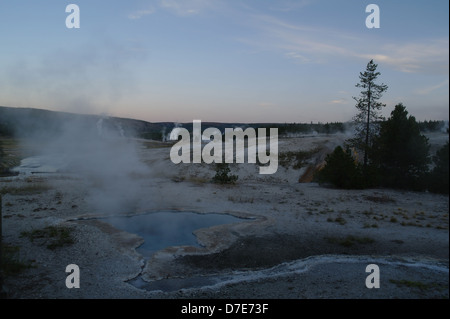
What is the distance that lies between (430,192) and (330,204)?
745 cm

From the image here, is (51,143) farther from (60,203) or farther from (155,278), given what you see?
(155,278)

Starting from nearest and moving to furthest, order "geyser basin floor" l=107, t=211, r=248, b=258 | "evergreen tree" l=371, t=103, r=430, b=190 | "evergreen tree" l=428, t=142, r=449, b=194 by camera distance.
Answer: "evergreen tree" l=428, t=142, r=449, b=194, "geyser basin floor" l=107, t=211, r=248, b=258, "evergreen tree" l=371, t=103, r=430, b=190

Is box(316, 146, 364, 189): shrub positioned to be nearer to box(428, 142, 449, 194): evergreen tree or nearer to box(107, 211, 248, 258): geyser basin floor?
box(107, 211, 248, 258): geyser basin floor

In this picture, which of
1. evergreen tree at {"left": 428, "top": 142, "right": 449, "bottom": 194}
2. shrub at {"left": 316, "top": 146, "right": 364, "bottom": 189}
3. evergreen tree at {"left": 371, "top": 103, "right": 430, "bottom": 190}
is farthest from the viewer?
shrub at {"left": 316, "top": 146, "right": 364, "bottom": 189}

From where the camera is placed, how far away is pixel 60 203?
683 inches

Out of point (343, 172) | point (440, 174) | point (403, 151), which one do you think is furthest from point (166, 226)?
point (343, 172)

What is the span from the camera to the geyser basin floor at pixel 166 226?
39.0ft

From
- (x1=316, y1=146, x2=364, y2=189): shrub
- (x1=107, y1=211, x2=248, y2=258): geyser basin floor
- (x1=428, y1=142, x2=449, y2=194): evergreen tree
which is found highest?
(x1=428, y1=142, x2=449, y2=194): evergreen tree

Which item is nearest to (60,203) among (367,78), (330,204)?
(330,204)

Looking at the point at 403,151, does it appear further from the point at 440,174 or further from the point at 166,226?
the point at 166,226

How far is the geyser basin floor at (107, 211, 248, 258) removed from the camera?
1190 centimetres

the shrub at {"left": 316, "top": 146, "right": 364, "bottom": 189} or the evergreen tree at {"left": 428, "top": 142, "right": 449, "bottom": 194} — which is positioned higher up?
the evergreen tree at {"left": 428, "top": 142, "right": 449, "bottom": 194}

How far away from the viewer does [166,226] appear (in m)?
14.0

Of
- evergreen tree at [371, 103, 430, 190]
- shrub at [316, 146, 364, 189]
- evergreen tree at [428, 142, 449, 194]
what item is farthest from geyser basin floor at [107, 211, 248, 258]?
shrub at [316, 146, 364, 189]
